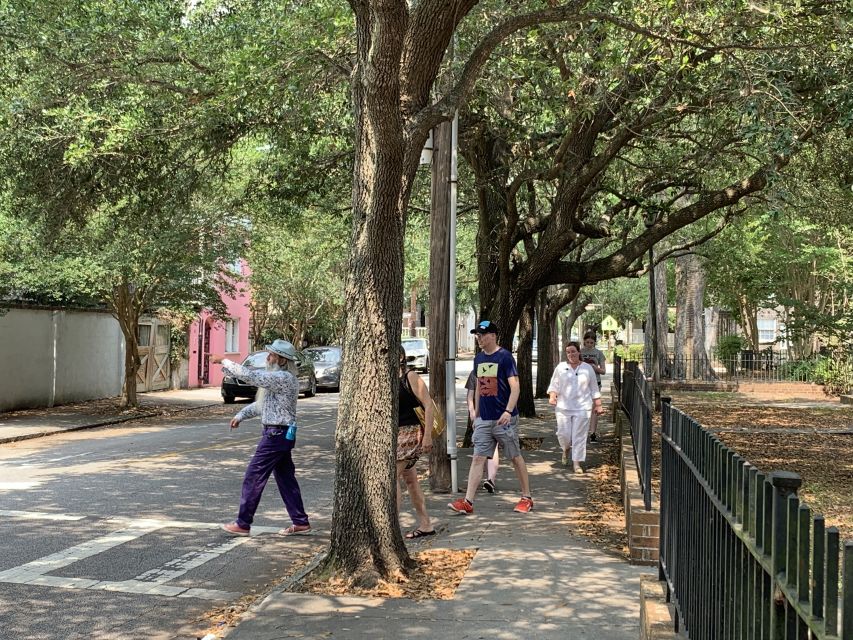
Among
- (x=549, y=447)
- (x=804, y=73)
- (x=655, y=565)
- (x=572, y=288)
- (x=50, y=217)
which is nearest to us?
(x=655, y=565)

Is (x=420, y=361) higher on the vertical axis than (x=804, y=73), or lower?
lower

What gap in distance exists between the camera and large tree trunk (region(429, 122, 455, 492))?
37.3 feet

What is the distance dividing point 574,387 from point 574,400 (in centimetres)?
19

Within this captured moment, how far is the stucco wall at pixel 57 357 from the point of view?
24812 mm

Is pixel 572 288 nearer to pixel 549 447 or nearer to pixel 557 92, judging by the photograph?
pixel 549 447

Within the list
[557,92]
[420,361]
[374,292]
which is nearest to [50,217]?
[557,92]

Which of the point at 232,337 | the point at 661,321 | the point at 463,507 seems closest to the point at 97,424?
the point at 463,507

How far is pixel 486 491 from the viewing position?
1162 cm

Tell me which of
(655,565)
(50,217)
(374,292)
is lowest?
(655,565)

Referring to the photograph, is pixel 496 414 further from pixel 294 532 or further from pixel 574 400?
pixel 574 400

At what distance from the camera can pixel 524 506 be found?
1020cm

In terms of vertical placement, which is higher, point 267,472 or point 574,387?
point 574,387

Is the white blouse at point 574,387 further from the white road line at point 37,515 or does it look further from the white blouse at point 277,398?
the white road line at point 37,515

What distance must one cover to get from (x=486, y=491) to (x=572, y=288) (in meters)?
17.5
